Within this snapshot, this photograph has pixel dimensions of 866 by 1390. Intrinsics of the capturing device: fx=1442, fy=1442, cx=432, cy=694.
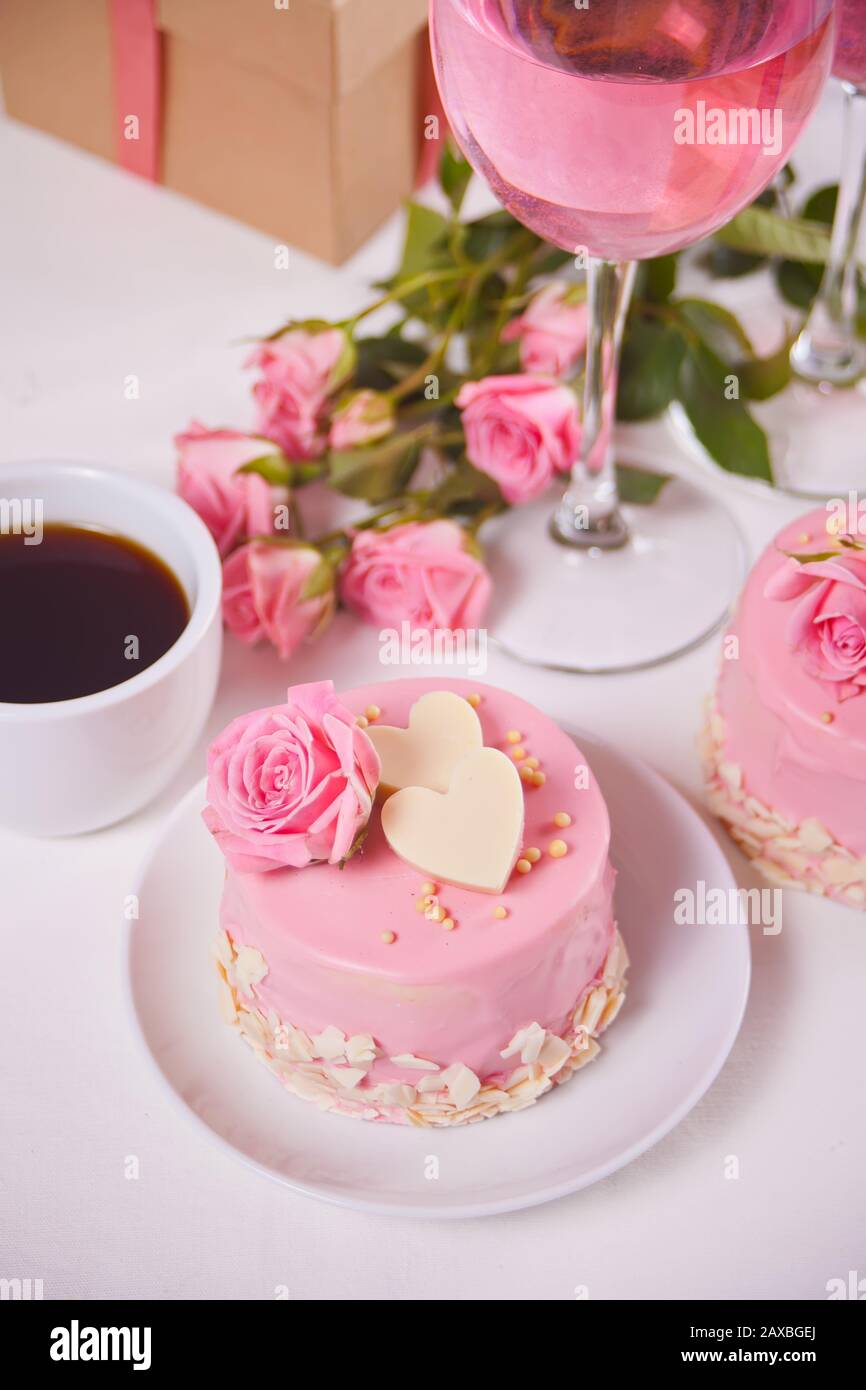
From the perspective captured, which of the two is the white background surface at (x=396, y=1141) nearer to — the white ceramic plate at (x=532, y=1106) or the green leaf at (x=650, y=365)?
the white ceramic plate at (x=532, y=1106)

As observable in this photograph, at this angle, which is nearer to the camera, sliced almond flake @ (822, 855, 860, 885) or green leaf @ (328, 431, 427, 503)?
sliced almond flake @ (822, 855, 860, 885)

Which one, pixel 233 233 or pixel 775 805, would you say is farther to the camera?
pixel 233 233

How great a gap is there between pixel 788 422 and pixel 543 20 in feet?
1.32

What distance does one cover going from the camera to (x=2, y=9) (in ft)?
3.43

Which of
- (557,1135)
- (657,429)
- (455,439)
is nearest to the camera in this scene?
(557,1135)

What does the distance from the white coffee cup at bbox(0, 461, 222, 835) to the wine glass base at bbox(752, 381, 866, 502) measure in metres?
0.41

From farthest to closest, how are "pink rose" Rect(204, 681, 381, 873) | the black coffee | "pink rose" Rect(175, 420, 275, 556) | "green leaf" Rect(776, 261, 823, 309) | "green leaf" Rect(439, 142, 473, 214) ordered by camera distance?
"green leaf" Rect(776, 261, 823, 309) → "green leaf" Rect(439, 142, 473, 214) → "pink rose" Rect(175, 420, 275, 556) → the black coffee → "pink rose" Rect(204, 681, 381, 873)

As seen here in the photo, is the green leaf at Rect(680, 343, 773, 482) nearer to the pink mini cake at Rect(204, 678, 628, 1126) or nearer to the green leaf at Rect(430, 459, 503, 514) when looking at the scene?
the green leaf at Rect(430, 459, 503, 514)

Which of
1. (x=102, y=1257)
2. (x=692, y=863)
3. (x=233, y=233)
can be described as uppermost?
(x=233, y=233)

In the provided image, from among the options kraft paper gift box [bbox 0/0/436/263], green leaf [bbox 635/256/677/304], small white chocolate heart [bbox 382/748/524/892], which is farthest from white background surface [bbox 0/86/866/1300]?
kraft paper gift box [bbox 0/0/436/263]

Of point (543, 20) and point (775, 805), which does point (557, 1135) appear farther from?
point (543, 20)

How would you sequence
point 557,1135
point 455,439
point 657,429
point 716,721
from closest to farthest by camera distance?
point 557,1135, point 716,721, point 455,439, point 657,429

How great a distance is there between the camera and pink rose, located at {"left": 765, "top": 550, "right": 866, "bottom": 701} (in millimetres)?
633

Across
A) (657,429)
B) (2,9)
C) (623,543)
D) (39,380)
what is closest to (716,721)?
(623,543)
